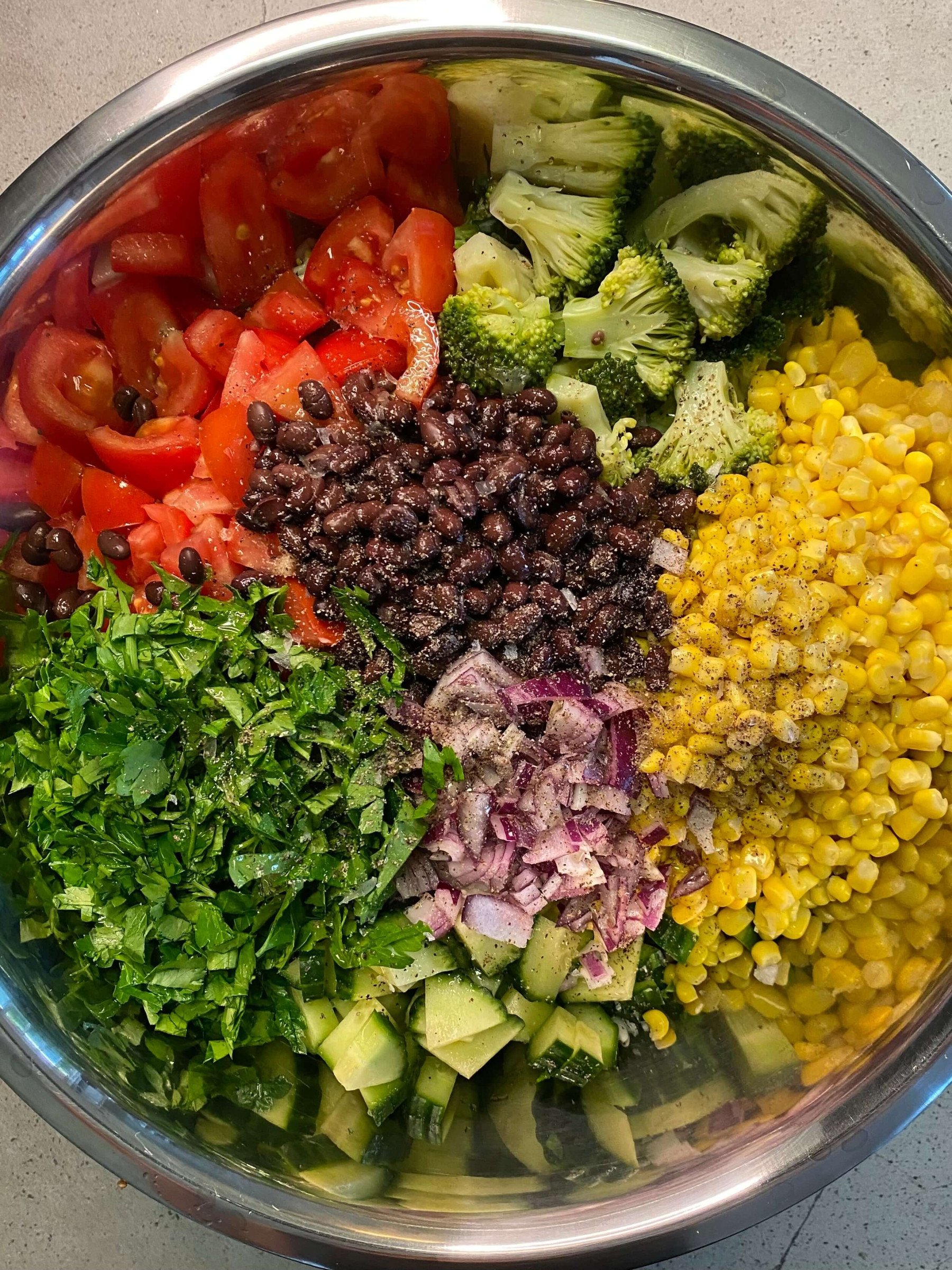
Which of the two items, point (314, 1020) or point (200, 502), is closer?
point (314, 1020)

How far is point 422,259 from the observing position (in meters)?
1.96

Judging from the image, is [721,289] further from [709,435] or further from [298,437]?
[298,437]

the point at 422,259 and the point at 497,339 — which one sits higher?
the point at 422,259

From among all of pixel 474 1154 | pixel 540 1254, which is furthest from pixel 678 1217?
pixel 474 1154

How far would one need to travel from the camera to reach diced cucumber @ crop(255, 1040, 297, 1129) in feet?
6.39

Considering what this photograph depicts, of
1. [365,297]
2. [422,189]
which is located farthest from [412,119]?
[365,297]

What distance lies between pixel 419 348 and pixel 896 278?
106 cm

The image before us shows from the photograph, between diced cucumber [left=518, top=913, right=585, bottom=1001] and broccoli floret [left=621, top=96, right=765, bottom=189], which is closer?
broccoli floret [left=621, top=96, right=765, bottom=189]

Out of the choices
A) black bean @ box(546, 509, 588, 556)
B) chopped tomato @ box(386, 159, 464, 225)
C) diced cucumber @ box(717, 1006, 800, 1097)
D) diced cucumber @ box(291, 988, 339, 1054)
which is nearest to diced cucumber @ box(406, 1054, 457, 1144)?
diced cucumber @ box(291, 988, 339, 1054)

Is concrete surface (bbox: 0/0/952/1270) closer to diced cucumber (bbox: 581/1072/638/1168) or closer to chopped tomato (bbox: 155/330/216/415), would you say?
diced cucumber (bbox: 581/1072/638/1168)

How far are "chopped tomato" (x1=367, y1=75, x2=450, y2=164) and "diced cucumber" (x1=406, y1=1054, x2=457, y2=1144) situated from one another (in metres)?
2.05

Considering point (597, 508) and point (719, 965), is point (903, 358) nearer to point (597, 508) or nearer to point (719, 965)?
point (597, 508)

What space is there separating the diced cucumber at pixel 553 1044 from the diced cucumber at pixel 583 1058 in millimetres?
11

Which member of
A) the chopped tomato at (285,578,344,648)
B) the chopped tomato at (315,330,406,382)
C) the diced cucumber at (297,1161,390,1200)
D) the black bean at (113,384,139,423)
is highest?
the black bean at (113,384,139,423)
